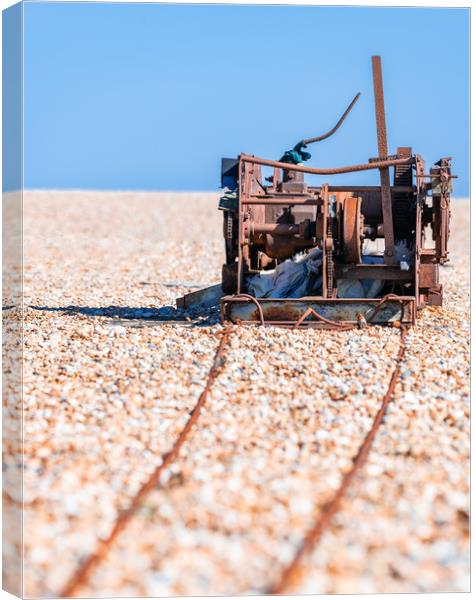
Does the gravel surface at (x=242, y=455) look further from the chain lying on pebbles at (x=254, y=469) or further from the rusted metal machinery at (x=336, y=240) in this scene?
the rusted metal machinery at (x=336, y=240)

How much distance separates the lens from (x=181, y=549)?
20.4 ft

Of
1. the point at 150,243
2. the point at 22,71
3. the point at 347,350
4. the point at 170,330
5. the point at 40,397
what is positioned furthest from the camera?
the point at 150,243

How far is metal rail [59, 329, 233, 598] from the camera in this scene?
5844 millimetres

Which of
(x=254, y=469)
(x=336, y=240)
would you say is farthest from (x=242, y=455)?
(x=336, y=240)

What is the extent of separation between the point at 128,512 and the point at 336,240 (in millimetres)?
7764

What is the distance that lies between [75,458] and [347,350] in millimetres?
4640

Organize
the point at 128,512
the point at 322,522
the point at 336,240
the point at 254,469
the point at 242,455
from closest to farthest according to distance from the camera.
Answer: the point at 322,522, the point at 128,512, the point at 254,469, the point at 242,455, the point at 336,240

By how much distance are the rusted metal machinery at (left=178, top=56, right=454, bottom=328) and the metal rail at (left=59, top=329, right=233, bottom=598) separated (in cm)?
336

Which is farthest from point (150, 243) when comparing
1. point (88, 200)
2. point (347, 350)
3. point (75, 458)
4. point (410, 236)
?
point (75, 458)

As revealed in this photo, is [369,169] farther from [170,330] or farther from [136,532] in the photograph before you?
[136,532]

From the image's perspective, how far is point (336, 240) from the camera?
1386 cm

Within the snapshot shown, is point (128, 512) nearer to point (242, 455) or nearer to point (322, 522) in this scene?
point (322, 522)

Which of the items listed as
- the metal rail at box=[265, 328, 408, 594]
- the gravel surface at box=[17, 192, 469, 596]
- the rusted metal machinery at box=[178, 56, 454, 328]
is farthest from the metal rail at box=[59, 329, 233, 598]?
the rusted metal machinery at box=[178, 56, 454, 328]

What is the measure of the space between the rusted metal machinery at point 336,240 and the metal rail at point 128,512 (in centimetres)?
336
